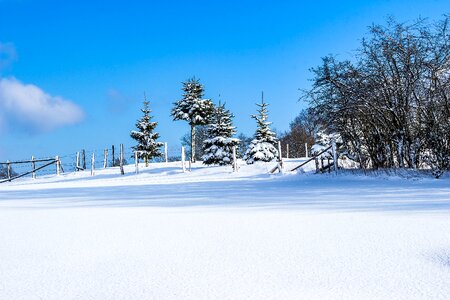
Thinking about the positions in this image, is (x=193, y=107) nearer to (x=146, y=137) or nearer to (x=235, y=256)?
(x=146, y=137)

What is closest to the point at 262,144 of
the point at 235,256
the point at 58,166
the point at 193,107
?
the point at 193,107

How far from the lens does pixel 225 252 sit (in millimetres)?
2523

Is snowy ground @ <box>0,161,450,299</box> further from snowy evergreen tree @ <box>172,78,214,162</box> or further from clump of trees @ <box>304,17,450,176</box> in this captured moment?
snowy evergreen tree @ <box>172,78,214,162</box>

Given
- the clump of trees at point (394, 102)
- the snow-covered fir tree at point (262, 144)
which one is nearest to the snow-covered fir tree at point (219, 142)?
the snow-covered fir tree at point (262, 144)

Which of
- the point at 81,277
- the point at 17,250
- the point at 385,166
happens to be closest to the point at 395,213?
the point at 81,277

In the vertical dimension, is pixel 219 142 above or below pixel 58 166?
above

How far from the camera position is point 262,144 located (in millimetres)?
26281

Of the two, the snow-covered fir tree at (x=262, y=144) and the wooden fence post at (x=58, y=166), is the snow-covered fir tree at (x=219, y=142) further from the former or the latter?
the wooden fence post at (x=58, y=166)

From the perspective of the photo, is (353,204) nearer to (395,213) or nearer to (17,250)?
(395,213)

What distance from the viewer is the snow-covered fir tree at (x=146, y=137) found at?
31.1 m

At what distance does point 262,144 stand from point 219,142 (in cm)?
309

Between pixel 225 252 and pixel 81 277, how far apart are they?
0.93 m

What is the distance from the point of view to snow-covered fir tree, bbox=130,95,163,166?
1223 inches

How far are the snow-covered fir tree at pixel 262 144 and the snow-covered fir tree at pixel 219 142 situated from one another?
1339 mm
